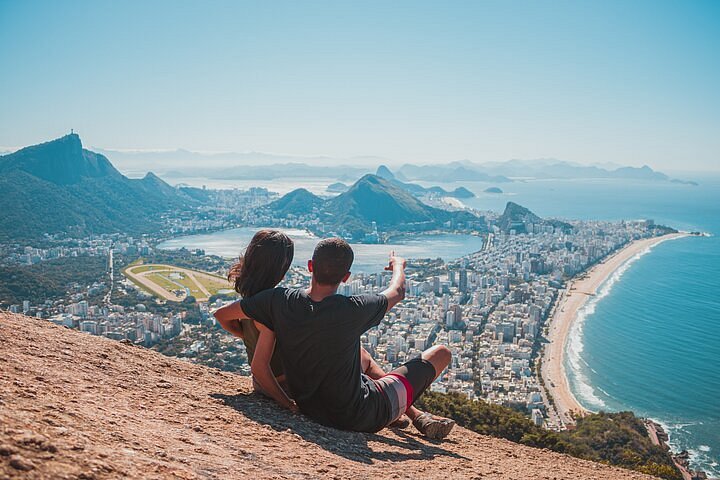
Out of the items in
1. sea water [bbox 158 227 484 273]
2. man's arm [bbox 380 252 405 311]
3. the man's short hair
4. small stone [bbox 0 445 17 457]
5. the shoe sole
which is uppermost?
the man's short hair

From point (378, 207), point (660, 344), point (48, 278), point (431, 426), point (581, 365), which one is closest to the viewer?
point (431, 426)

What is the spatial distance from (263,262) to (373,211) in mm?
57103

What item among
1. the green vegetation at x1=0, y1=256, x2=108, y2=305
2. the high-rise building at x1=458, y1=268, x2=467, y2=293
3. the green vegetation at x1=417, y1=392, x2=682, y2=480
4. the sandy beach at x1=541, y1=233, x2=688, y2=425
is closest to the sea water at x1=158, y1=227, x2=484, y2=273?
the high-rise building at x1=458, y1=268, x2=467, y2=293

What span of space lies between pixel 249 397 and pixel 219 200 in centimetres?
7145

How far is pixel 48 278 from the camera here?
83.4ft

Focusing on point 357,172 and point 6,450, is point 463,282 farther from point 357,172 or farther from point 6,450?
point 357,172

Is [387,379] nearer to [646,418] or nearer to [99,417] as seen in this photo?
[99,417]

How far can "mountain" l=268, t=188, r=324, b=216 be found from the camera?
192 ft

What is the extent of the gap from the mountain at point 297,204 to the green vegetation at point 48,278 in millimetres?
27343

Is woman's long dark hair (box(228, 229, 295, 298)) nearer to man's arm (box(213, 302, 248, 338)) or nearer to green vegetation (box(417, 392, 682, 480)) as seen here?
man's arm (box(213, 302, 248, 338))

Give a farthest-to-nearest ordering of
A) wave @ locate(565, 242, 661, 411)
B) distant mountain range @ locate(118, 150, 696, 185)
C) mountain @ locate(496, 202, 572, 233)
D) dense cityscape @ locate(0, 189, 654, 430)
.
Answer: distant mountain range @ locate(118, 150, 696, 185) < mountain @ locate(496, 202, 572, 233) < dense cityscape @ locate(0, 189, 654, 430) < wave @ locate(565, 242, 661, 411)

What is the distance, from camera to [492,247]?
4775 cm

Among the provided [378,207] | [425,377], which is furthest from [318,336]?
[378,207]

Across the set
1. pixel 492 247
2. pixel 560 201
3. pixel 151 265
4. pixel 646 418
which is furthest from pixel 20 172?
pixel 560 201
